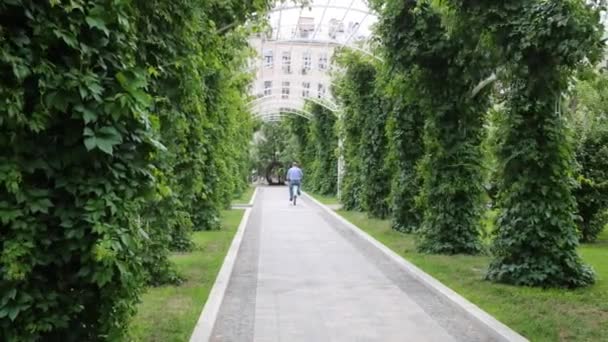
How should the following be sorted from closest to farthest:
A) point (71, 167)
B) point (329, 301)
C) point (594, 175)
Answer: point (71, 167) < point (329, 301) < point (594, 175)

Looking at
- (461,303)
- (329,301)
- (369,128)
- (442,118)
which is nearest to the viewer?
(461,303)

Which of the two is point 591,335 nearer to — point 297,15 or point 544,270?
point 544,270

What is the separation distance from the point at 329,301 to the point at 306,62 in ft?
69.3

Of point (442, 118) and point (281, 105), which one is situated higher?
point (281, 105)

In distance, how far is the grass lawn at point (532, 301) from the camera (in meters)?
6.83

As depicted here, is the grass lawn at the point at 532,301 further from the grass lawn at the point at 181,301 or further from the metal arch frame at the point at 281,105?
the metal arch frame at the point at 281,105

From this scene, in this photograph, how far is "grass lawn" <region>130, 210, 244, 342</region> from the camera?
6582 mm

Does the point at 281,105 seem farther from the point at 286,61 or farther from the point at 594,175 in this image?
the point at 594,175

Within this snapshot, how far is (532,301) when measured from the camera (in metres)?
8.23

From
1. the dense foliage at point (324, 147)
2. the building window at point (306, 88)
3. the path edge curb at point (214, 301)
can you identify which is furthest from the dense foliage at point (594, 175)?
the dense foliage at point (324, 147)

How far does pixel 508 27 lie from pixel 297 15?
588 inches

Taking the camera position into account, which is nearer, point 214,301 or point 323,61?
point 214,301

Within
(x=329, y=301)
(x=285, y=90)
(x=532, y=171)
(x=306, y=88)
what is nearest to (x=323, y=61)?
(x=306, y=88)

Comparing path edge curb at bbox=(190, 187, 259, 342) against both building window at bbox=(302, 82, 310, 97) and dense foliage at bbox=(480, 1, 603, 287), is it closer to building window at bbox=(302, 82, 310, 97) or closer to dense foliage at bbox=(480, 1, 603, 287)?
dense foliage at bbox=(480, 1, 603, 287)
